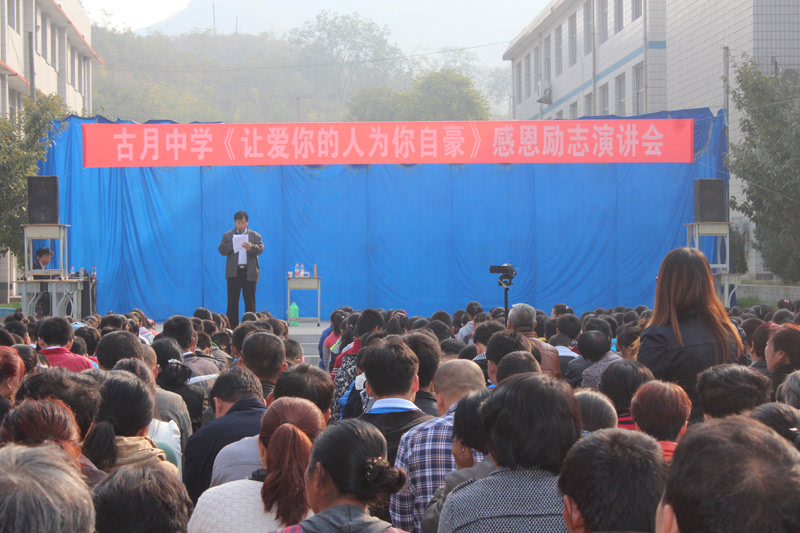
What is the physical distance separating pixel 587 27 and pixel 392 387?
1932 cm

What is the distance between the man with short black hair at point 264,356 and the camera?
318 centimetres

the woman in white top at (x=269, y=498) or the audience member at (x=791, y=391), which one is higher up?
the audience member at (x=791, y=391)

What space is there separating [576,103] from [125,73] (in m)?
34.6

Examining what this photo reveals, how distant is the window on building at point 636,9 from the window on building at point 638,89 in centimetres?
120

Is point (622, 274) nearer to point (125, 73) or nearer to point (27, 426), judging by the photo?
point (27, 426)

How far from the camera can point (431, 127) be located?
11336 mm

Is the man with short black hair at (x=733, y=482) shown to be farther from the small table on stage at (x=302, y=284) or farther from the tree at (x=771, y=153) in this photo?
the tree at (x=771, y=153)

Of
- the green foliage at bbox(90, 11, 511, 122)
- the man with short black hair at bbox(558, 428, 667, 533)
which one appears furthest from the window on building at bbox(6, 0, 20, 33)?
the green foliage at bbox(90, 11, 511, 122)

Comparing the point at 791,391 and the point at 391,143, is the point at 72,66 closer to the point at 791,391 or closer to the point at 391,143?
the point at 391,143

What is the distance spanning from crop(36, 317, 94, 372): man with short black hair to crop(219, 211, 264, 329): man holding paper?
4.85 meters

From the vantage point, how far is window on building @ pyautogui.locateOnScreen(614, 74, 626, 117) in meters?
18.1

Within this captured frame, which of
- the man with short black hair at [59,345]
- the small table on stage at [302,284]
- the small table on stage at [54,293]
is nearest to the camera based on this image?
the man with short black hair at [59,345]

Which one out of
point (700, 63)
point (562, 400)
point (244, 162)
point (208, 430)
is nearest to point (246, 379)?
point (208, 430)

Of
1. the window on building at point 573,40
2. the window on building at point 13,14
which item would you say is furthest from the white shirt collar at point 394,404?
the window on building at point 573,40
